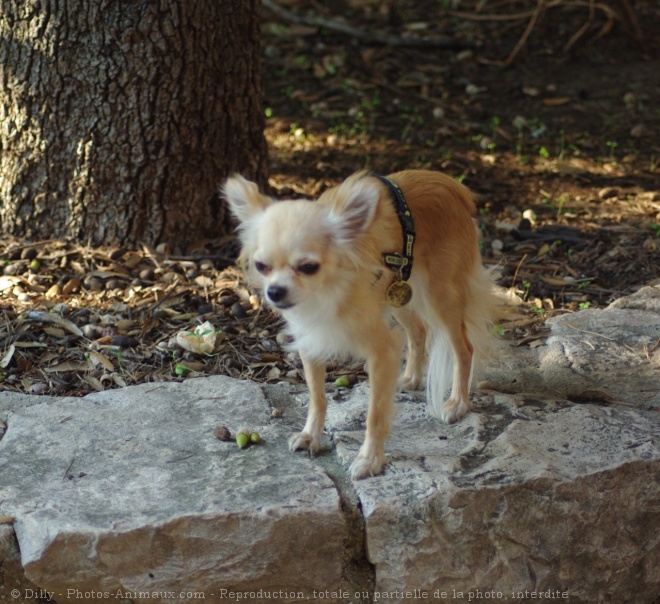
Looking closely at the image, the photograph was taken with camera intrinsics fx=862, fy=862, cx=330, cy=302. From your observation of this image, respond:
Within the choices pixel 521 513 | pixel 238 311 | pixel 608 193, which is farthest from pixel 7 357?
pixel 608 193

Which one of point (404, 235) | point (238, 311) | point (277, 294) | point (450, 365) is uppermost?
point (404, 235)

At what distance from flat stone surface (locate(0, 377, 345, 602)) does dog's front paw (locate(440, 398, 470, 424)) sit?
689 mm

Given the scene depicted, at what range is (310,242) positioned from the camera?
10.0 feet

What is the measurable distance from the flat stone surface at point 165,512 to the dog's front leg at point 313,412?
0.24ft

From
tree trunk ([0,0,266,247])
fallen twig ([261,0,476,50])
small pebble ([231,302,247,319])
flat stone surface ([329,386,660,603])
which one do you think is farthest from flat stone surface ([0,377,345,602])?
fallen twig ([261,0,476,50])

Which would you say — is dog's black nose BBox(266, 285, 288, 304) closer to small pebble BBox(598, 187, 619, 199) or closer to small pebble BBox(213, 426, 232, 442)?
small pebble BBox(213, 426, 232, 442)

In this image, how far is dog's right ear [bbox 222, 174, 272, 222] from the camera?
3.28 meters

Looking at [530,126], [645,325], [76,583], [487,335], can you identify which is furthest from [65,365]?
[530,126]

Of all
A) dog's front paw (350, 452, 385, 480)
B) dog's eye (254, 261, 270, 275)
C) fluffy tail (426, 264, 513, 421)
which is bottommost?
dog's front paw (350, 452, 385, 480)

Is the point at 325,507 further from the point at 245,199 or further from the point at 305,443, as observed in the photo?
the point at 245,199

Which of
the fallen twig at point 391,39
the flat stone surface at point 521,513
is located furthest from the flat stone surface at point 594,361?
the fallen twig at point 391,39

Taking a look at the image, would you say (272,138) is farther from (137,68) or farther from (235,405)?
(235,405)

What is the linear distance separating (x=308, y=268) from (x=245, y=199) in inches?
17.2

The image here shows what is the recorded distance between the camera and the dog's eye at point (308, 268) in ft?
10.00
